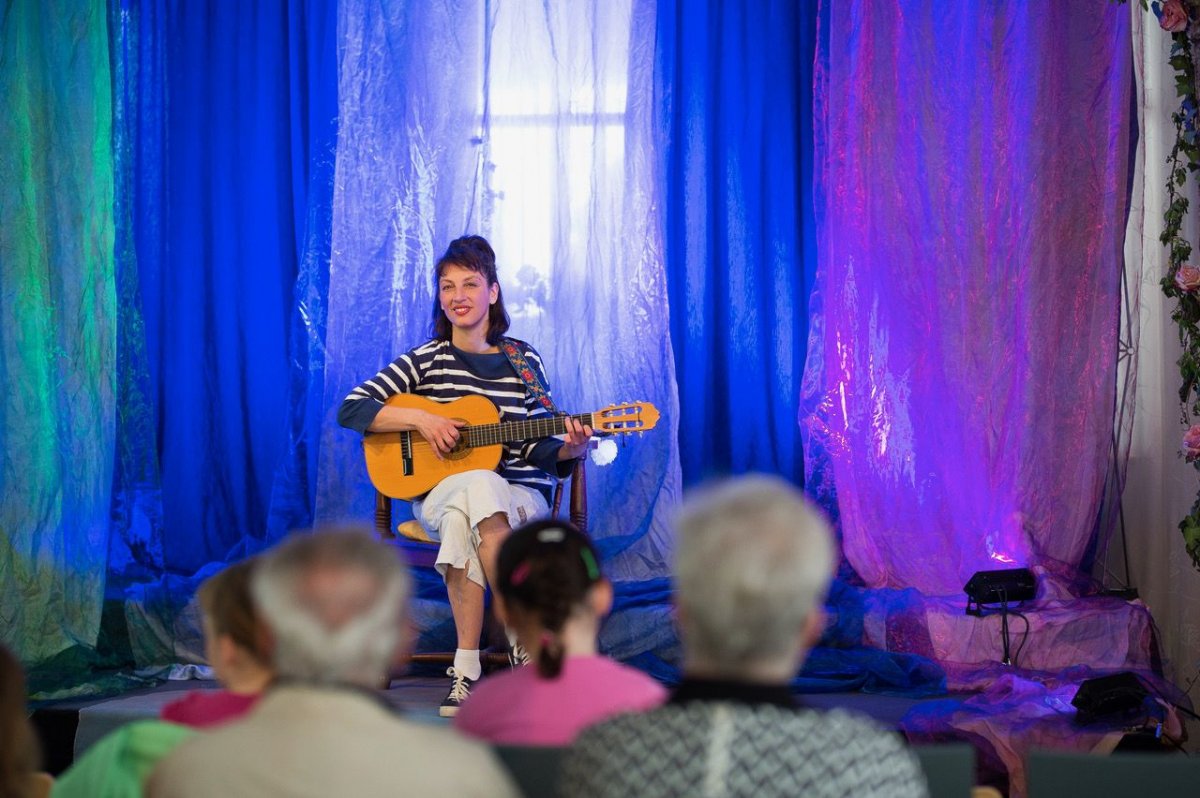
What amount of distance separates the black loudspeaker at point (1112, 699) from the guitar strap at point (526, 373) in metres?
1.74

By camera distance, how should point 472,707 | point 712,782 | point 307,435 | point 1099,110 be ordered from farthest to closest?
1. point 307,435
2. point 1099,110
3. point 472,707
4. point 712,782

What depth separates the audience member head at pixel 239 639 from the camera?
1.74m

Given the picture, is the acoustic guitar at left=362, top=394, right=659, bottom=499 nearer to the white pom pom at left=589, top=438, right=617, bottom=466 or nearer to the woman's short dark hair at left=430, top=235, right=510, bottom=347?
the white pom pom at left=589, top=438, right=617, bottom=466

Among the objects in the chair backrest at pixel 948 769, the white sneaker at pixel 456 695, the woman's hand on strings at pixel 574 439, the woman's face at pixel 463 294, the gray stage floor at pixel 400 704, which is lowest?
the gray stage floor at pixel 400 704

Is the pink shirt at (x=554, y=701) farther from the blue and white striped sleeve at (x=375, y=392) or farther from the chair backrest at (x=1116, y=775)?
the blue and white striped sleeve at (x=375, y=392)

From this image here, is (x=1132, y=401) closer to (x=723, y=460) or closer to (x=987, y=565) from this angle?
(x=987, y=565)

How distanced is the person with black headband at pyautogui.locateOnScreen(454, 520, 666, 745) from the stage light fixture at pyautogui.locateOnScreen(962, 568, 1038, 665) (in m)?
2.35

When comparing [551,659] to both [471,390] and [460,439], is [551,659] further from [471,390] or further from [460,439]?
[471,390]

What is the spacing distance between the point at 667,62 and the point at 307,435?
6.33 ft

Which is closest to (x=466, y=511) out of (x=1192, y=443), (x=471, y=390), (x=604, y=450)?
(x=471, y=390)

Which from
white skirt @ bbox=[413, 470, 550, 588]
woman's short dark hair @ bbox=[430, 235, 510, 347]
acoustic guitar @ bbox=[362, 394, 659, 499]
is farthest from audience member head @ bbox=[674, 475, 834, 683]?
woman's short dark hair @ bbox=[430, 235, 510, 347]

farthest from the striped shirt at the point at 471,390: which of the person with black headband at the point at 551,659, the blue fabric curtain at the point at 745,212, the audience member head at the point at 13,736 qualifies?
the audience member head at the point at 13,736

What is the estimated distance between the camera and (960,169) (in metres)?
4.36

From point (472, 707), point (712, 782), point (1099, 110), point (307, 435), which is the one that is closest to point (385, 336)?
point (307, 435)
